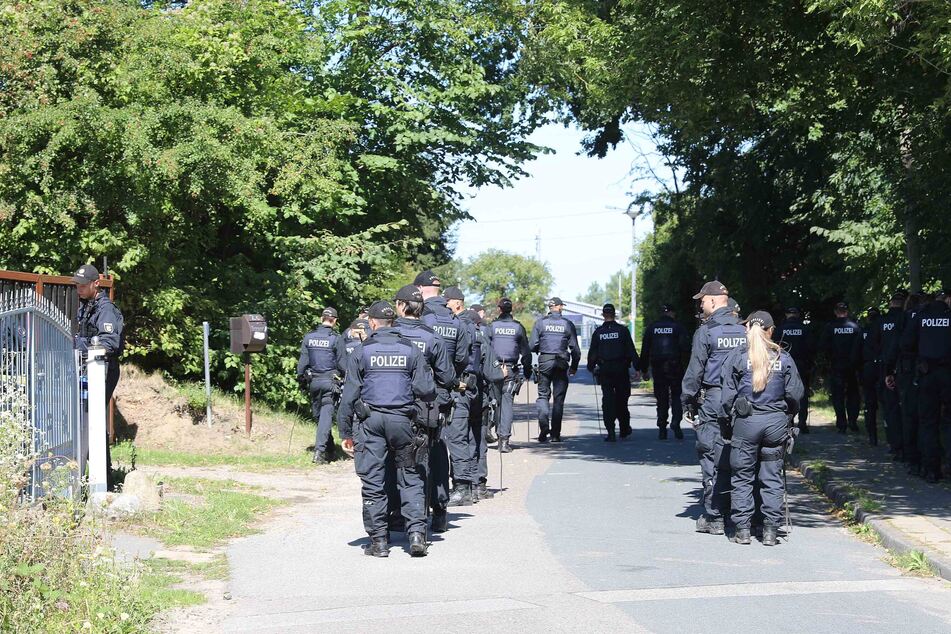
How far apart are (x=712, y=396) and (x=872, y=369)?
711 centimetres

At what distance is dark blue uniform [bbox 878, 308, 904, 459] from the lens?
13.6 metres

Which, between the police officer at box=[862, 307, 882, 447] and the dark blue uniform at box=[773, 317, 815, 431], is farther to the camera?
the dark blue uniform at box=[773, 317, 815, 431]

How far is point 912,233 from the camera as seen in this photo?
63.2 ft

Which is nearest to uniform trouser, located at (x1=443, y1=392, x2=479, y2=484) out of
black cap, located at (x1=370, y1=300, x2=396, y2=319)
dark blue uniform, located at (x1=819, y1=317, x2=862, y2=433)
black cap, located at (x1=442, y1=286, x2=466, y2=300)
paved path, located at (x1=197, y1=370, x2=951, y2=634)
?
paved path, located at (x1=197, y1=370, x2=951, y2=634)

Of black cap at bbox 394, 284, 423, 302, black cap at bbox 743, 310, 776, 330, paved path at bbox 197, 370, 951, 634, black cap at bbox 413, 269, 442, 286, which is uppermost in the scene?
black cap at bbox 413, 269, 442, 286

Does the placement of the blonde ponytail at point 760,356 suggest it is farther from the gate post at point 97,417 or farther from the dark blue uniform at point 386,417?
the gate post at point 97,417

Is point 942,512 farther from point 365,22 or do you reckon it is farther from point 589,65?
point 365,22

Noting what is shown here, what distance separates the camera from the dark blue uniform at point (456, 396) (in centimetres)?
1009

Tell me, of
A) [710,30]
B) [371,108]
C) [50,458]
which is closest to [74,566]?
[50,458]

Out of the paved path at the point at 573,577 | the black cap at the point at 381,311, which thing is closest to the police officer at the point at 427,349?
the black cap at the point at 381,311

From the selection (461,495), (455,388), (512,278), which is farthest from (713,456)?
(512,278)

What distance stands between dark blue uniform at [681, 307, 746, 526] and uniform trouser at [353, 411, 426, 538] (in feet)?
8.59

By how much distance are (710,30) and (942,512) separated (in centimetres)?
630

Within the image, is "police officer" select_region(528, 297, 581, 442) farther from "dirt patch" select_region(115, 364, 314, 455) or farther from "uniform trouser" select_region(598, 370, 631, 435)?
"dirt patch" select_region(115, 364, 314, 455)
